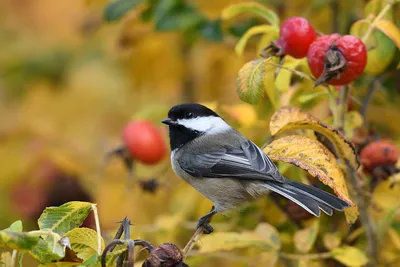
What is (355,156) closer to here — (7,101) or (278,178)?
(278,178)

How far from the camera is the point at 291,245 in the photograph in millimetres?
2221

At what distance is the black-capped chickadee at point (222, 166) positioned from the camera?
1.89 metres

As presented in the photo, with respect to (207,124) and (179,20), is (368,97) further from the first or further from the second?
(179,20)

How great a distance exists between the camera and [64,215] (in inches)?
60.1

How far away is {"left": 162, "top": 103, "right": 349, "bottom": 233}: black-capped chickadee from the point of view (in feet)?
6.19

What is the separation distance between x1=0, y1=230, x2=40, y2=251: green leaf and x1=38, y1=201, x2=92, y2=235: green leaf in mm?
191

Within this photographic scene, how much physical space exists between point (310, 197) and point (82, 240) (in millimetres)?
619

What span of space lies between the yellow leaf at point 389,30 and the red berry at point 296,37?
17 centimetres

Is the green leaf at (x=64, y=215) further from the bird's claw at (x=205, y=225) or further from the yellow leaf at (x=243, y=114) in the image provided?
the yellow leaf at (x=243, y=114)

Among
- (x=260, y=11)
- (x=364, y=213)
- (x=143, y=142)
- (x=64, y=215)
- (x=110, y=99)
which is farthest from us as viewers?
(x=110, y=99)

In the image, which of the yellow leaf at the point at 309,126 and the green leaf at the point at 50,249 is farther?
the yellow leaf at the point at 309,126

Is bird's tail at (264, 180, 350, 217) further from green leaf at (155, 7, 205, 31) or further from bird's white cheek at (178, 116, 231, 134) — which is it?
green leaf at (155, 7, 205, 31)

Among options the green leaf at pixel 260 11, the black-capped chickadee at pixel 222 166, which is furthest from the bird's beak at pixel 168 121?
the green leaf at pixel 260 11

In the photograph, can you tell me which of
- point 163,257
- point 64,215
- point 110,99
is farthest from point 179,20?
point 110,99
